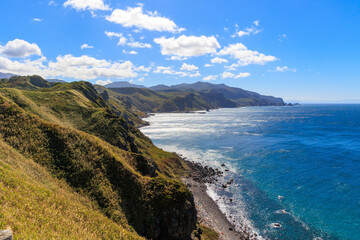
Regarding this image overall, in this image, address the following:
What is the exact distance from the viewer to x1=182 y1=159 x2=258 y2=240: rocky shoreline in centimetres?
4447

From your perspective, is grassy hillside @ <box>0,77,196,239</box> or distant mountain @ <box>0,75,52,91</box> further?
distant mountain @ <box>0,75,52,91</box>

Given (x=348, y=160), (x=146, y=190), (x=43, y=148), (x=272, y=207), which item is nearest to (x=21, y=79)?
(x=43, y=148)

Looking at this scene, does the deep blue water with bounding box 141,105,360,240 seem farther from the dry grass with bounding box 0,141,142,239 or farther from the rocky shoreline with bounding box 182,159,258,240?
the dry grass with bounding box 0,141,142,239

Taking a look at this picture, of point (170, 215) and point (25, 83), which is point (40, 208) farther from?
point (25, 83)

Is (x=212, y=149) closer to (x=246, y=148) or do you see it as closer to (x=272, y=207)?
(x=246, y=148)

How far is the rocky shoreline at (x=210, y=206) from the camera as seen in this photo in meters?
44.5

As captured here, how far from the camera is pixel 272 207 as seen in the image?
53906 millimetres

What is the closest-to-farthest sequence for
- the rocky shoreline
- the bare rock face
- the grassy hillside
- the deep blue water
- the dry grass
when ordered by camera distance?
the dry grass, the grassy hillside, the bare rock face, the rocky shoreline, the deep blue water

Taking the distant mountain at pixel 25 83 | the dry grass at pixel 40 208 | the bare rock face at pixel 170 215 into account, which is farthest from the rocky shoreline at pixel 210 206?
the distant mountain at pixel 25 83

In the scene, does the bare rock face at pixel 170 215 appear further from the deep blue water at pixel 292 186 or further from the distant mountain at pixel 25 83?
the distant mountain at pixel 25 83

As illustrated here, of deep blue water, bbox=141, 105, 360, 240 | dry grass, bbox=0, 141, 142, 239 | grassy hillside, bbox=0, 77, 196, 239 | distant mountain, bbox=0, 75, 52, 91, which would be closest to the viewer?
dry grass, bbox=0, 141, 142, 239

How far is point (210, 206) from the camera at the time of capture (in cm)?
5553

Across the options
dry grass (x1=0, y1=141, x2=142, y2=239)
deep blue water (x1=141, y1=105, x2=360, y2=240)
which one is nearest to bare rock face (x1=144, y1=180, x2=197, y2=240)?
dry grass (x1=0, y1=141, x2=142, y2=239)

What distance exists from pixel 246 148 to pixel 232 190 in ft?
187
